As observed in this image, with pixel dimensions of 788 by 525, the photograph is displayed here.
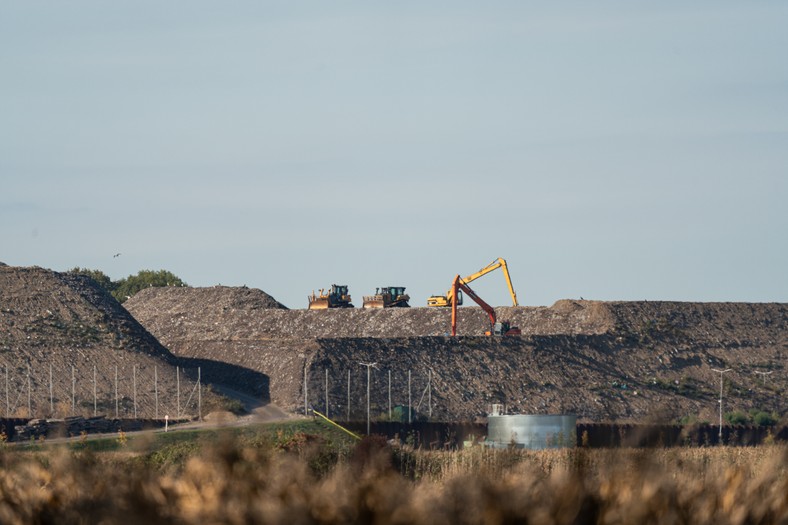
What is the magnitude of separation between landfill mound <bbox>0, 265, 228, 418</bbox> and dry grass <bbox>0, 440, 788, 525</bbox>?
5509 cm

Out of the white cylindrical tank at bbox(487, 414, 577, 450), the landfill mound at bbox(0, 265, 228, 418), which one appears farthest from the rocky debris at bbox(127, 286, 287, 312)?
the white cylindrical tank at bbox(487, 414, 577, 450)

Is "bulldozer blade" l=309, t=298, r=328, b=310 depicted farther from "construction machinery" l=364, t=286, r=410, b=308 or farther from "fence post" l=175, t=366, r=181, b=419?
"fence post" l=175, t=366, r=181, b=419

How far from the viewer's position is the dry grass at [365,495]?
19203 mm

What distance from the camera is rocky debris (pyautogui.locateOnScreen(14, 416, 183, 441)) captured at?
65.2m

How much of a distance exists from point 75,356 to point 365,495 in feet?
234

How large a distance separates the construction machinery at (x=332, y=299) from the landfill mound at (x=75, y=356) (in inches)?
802

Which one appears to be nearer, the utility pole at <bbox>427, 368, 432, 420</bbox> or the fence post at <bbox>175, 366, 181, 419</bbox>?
the fence post at <bbox>175, 366, 181, 419</bbox>

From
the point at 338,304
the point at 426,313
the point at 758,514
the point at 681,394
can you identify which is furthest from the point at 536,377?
the point at 758,514

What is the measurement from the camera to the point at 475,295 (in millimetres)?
109312

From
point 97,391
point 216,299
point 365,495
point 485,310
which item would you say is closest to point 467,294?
point 485,310

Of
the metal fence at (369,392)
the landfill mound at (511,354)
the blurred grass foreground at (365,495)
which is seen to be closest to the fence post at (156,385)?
the landfill mound at (511,354)

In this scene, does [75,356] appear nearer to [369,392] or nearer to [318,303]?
[369,392]

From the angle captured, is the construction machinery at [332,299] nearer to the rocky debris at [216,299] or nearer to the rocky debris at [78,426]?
the rocky debris at [216,299]

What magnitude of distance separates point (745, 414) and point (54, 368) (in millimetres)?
43959
